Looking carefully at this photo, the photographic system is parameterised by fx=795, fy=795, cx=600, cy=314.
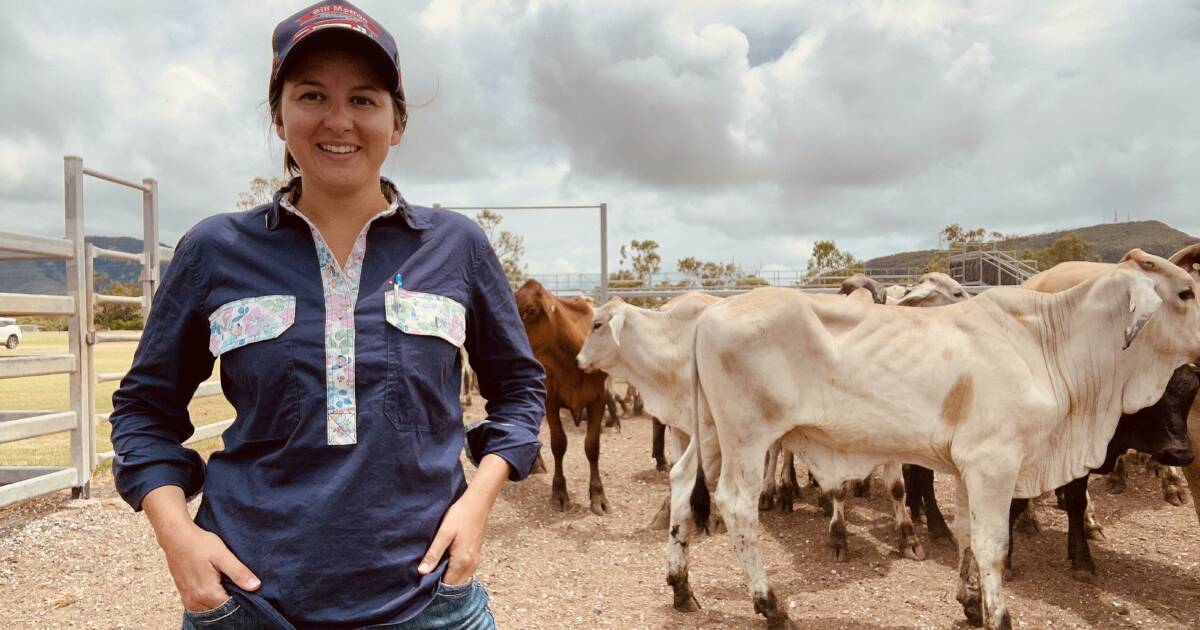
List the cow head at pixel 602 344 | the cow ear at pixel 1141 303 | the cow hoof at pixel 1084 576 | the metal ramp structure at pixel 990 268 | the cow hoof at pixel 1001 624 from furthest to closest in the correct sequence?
the metal ramp structure at pixel 990 268 → the cow head at pixel 602 344 → the cow hoof at pixel 1084 576 → the cow ear at pixel 1141 303 → the cow hoof at pixel 1001 624

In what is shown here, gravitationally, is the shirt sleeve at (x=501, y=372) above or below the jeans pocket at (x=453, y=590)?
above

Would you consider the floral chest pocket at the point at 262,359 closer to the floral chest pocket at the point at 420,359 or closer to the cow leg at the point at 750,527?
the floral chest pocket at the point at 420,359

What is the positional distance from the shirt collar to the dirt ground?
378 cm

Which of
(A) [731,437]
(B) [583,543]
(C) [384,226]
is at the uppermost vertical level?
(C) [384,226]

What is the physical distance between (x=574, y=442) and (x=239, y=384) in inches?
393

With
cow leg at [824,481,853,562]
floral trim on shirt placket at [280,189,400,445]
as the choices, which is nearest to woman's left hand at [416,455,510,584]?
floral trim on shirt placket at [280,189,400,445]

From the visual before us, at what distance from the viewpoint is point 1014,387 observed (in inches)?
179

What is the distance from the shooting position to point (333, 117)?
1.61 metres

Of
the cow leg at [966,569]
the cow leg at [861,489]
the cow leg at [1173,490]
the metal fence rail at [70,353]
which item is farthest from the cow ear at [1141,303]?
the metal fence rail at [70,353]

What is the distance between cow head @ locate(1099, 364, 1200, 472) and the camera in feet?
17.6

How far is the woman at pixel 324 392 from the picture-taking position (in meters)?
1.45

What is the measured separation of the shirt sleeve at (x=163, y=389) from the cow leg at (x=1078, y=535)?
5.85 meters

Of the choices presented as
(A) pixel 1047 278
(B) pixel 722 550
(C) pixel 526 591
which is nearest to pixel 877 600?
(B) pixel 722 550

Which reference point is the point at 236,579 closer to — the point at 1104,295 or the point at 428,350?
the point at 428,350
